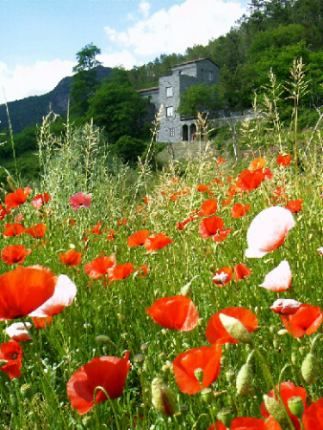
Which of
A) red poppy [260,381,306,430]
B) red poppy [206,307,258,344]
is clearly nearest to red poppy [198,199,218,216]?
red poppy [206,307,258,344]

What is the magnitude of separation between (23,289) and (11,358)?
460mm

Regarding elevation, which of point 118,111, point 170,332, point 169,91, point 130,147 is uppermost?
point 169,91

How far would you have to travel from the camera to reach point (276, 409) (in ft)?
2.67

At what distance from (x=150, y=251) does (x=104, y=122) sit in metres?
54.0

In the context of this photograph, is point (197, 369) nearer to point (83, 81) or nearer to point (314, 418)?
point (314, 418)

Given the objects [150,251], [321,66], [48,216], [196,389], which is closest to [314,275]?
[150,251]

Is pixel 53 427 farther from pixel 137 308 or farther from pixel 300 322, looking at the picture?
pixel 137 308

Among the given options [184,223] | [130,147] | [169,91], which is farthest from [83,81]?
[184,223]

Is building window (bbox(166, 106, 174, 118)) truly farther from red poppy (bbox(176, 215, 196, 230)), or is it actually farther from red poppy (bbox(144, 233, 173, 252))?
red poppy (bbox(144, 233, 173, 252))

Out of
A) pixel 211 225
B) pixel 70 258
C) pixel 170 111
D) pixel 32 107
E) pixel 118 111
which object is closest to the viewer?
pixel 70 258

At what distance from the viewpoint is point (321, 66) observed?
47469 millimetres

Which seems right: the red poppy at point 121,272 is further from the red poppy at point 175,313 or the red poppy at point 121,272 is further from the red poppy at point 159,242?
the red poppy at point 175,313

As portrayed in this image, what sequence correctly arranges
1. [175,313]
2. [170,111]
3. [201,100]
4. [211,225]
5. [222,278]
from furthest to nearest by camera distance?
[170,111] → [201,100] → [211,225] → [222,278] → [175,313]

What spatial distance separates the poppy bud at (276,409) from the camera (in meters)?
0.81
